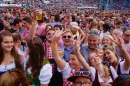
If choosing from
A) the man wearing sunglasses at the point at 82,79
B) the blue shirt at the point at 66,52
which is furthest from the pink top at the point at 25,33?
the man wearing sunglasses at the point at 82,79

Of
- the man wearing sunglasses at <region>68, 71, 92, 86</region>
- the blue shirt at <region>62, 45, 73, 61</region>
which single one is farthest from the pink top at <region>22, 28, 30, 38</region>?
the man wearing sunglasses at <region>68, 71, 92, 86</region>

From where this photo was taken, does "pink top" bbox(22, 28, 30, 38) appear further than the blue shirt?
Yes

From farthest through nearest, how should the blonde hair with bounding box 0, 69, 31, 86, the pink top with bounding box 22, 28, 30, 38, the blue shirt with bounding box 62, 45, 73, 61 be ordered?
the pink top with bounding box 22, 28, 30, 38 → the blue shirt with bounding box 62, 45, 73, 61 → the blonde hair with bounding box 0, 69, 31, 86

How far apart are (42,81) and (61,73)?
41cm

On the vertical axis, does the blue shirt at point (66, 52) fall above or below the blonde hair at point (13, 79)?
below

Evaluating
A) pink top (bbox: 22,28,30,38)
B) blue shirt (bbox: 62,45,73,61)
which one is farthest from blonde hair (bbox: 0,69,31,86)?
pink top (bbox: 22,28,30,38)

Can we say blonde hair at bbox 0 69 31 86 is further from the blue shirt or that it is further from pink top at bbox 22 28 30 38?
pink top at bbox 22 28 30 38

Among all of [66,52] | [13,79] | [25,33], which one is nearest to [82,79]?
[13,79]

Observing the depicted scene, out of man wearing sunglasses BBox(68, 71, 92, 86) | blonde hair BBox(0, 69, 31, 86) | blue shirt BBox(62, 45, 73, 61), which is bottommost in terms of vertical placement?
blue shirt BBox(62, 45, 73, 61)

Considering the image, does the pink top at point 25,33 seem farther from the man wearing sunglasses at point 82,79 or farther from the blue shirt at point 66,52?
the man wearing sunglasses at point 82,79

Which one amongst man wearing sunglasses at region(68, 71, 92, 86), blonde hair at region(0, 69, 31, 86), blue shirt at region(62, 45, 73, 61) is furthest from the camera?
blue shirt at region(62, 45, 73, 61)

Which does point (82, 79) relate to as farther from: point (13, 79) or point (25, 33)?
point (25, 33)

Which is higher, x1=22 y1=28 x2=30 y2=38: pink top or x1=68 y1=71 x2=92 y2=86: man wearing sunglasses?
x1=68 y1=71 x2=92 y2=86: man wearing sunglasses

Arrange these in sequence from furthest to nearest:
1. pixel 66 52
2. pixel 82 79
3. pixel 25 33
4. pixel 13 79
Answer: pixel 25 33
pixel 66 52
pixel 82 79
pixel 13 79
